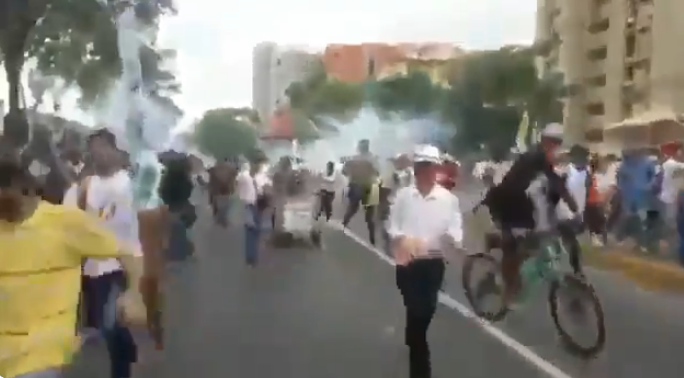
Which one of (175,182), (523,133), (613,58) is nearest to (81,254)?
(175,182)

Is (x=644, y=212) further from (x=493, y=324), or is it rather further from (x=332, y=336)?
(x=332, y=336)

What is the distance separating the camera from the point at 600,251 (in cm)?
349

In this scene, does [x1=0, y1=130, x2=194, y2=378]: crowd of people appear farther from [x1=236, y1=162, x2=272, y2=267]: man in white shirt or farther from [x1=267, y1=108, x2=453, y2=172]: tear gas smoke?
[x1=267, y1=108, x2=453, y2=172]: tear gas smoke

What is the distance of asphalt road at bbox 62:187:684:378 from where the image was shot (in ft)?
10.9

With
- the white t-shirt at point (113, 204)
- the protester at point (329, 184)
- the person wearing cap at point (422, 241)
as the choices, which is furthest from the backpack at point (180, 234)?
the person wearing cap at point (422, 241)

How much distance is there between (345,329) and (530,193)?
704 millimetres

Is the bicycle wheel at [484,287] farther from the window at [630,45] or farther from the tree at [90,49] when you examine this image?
the tree at [90,49]

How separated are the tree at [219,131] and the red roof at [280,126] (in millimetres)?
45

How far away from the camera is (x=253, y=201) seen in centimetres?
351

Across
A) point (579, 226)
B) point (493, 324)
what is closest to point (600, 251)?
point (579, 226)

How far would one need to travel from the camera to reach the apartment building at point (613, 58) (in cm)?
315

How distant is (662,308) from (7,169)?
79.4 inches

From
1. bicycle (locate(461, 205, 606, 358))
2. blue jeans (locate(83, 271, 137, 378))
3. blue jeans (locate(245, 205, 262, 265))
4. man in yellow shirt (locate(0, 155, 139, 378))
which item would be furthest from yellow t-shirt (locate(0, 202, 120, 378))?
bicycle (locate(461, 205, 606, 358))

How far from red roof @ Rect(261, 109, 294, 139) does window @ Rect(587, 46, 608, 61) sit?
892mm
